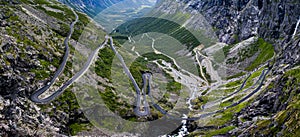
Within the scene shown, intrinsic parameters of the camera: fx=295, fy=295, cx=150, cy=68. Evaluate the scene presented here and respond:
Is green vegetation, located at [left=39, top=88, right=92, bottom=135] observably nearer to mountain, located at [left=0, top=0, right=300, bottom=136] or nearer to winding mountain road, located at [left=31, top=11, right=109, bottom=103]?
mountain, located at [left=0, top=0, right=300, bottom=136]

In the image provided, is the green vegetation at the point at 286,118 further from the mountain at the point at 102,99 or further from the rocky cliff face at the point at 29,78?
the rocky cliff face at the point at 29,78

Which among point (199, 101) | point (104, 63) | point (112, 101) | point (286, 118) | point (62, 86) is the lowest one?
point (199, 101)

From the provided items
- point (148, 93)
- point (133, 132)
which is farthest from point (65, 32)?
point (133, 132)

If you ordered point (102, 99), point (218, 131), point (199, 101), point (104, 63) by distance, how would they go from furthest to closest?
point (199, 101), point (104, 63), point (102, 99), point (218, 131)

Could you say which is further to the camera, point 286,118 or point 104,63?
point 104,63

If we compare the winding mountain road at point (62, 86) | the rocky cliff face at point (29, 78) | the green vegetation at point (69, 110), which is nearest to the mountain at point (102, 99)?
the rocky cliff face at point (29, 78)

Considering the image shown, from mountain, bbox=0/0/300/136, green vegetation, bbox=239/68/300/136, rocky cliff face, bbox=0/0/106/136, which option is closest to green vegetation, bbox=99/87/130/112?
mountain, bbox=0/0/300/136

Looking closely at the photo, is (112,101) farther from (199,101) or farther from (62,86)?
(199,101)

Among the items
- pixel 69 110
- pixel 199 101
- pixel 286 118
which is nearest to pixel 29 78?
pixel 69 110

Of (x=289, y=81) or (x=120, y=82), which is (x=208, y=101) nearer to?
(x=120, y=82)

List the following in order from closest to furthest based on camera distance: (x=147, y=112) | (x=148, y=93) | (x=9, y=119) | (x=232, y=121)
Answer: (x=9, y=119), (x=232, y=121), (x=147, y=112), (x=148, y=93)

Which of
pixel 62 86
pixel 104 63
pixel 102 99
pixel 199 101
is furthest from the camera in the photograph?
pixel 199 101
